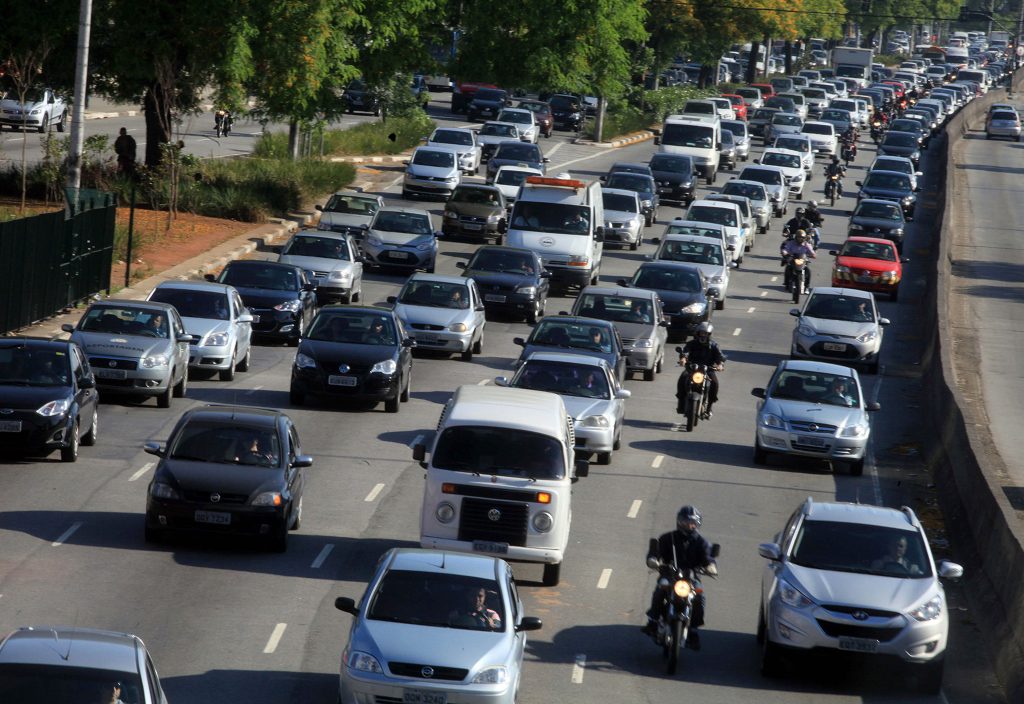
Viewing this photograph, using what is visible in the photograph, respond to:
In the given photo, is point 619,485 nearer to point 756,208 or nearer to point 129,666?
point 129,666

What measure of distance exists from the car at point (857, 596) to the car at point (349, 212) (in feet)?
95.6

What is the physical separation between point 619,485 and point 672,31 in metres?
73.3

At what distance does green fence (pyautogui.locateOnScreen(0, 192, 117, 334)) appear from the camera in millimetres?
31172

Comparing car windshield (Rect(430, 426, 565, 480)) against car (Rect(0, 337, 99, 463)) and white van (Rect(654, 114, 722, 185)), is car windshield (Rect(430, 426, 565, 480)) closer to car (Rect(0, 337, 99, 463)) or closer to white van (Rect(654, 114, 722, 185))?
car (Rect(0, 337, 99, 463))

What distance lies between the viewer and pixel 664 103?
310 feet

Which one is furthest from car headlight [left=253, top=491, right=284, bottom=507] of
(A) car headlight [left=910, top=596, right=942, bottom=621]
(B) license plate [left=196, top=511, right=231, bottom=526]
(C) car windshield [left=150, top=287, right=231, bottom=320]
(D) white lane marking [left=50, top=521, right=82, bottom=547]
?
(C) car windshield [left=150, top=287, right=231, bottom=320]

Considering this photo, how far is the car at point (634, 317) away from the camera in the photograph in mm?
33188

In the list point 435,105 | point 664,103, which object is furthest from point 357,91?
→ point 664,103

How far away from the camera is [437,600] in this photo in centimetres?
1388

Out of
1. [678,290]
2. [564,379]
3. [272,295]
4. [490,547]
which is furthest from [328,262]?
[490,547]

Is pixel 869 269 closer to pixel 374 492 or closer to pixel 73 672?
pixel 374 492

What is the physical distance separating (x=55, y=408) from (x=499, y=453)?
6.39 meters

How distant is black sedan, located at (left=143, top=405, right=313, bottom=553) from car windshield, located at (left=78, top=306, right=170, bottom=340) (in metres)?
7.35

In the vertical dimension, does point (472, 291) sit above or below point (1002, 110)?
below
